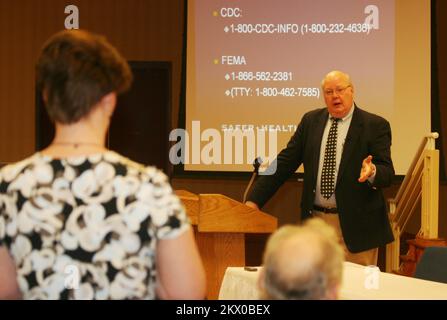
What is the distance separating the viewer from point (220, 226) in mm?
4012

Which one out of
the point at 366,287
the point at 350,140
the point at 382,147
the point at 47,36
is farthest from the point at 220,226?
the point at 47,36

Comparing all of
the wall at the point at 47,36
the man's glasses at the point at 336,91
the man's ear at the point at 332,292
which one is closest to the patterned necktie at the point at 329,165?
the man's glasses at the point at 336,91

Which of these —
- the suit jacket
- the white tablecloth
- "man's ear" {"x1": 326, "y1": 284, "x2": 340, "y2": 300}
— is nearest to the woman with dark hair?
"man's ear" {"x1": 326, "y1": 284, "x2": 340, "y2": 300}

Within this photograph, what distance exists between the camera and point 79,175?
1666mm

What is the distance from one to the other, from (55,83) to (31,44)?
21.9 ft

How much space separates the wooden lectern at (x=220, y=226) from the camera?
3996mm

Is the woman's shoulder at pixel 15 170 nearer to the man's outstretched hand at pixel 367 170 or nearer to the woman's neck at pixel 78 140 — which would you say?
the woman's neck at pixel 78 140

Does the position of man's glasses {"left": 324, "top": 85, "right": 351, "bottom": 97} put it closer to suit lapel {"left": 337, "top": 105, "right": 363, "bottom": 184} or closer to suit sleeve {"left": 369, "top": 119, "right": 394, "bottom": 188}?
suit lapel {"left": 337, "top": 105, "right": 363, "bottom": 184}

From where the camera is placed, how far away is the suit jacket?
4.41m

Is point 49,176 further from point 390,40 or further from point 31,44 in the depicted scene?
point 31,44

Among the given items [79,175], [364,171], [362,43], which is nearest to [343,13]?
[362,43]

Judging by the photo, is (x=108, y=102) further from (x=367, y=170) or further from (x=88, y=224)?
(x=367, y=170)

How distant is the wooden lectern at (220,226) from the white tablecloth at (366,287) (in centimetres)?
82

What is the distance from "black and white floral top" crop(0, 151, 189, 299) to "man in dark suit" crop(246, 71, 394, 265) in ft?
9.32
